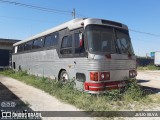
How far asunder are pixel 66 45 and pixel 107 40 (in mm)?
2382

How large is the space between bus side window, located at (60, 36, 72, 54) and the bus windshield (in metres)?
1.68

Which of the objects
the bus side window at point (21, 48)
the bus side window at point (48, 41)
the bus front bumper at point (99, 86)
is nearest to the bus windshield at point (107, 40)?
the bus front bumper at point (99, 86)

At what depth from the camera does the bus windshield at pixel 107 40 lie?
29.3ft

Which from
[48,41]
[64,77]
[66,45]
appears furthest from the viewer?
[48,41]

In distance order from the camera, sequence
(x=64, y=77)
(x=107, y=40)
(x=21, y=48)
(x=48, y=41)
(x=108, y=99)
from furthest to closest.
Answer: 1. (x=21, y=48)
2. (x=48, y=41)
3. (x=64, y=77)
4. (x=107, y=40)
5. (x=108, y=99)

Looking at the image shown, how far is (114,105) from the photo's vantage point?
8.03 metres

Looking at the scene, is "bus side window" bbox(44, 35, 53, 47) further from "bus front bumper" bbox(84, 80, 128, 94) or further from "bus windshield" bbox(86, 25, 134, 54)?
"bus front bumper" bbox(84, 80, 128, 94)

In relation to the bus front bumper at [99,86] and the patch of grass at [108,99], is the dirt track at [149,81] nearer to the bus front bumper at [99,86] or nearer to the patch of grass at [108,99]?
the patch of grass at [108,99]

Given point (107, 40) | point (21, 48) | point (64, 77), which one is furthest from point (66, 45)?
point (21, 48)

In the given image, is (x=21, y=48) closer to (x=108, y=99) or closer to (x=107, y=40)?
(x=107, y=40)

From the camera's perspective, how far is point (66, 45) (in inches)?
431

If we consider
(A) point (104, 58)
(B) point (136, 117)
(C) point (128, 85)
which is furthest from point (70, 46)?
(B) point (136, 117)

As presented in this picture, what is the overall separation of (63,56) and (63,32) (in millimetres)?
1162

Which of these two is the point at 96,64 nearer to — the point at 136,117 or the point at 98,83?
the point at 98,83
